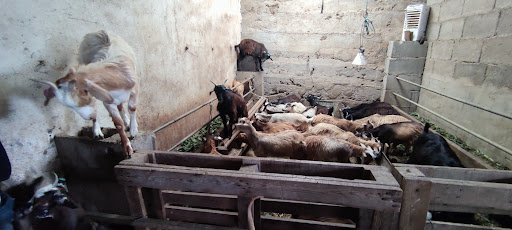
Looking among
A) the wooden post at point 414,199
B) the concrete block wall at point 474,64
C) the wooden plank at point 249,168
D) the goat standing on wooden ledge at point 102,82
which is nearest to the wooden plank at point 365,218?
Answer: the wooden post at point 414,199

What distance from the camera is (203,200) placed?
7.13ft

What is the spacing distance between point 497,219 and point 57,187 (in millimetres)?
5040

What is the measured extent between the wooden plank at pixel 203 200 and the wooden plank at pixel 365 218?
1047mm

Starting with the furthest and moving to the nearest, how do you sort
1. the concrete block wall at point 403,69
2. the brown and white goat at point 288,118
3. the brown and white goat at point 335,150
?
the concrete block wall at point 403,69
the brown and white goat at point 288,118
the brown and white goat at point 335,150

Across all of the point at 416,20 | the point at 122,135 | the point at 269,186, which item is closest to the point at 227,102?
the point at 122,135

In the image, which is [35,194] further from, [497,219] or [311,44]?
[311,44]

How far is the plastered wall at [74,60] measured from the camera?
203cm

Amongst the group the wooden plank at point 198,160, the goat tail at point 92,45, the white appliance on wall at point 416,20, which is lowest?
the wooden plank at point 198,160

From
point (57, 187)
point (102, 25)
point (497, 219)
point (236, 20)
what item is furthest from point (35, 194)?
point (236, 20)

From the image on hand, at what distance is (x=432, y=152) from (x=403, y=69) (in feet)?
14.7

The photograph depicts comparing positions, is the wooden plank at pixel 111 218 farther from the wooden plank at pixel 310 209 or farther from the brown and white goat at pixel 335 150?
A: the brown and white goat at pixel 335 150

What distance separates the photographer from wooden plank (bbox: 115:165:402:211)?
1.58 metres

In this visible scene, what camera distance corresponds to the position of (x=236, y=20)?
27.0ft

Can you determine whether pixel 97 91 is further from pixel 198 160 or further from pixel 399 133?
pixel 399 133
